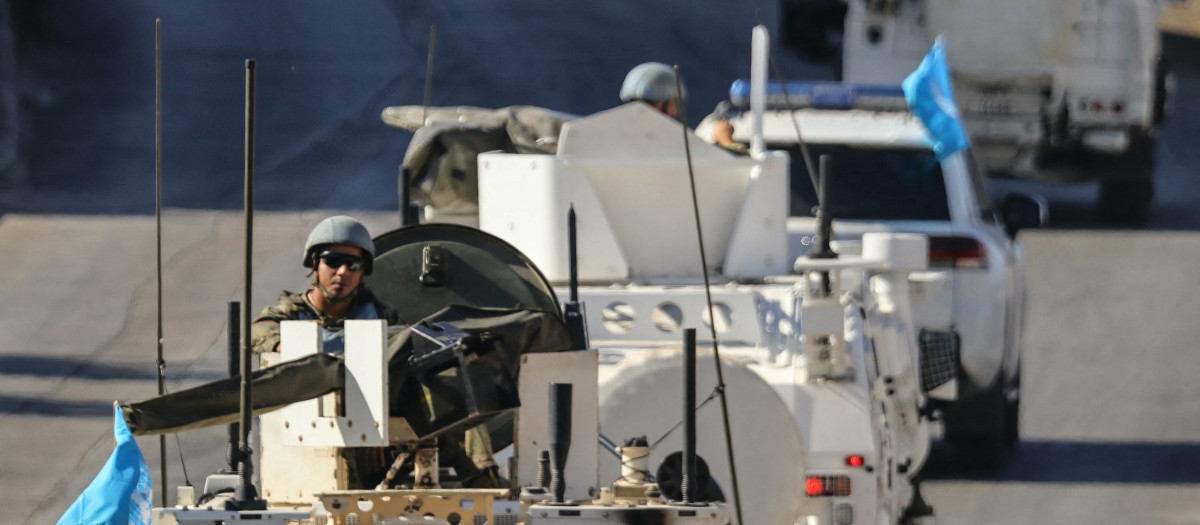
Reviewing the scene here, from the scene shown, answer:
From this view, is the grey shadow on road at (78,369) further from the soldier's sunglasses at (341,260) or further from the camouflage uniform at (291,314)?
the soldier's sunglasses at (341,260)

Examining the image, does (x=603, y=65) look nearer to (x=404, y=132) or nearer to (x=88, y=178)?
(x=404, y=132)

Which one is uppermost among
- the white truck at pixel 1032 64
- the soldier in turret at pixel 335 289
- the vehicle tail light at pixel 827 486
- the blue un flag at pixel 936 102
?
the white truck at pixel 1032 64

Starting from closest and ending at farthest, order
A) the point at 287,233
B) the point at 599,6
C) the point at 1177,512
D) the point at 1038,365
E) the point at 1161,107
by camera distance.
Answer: the point at 1177,512, the point at 1038,365, the point at 287,233, the point at 1161,107, the point at 599,6

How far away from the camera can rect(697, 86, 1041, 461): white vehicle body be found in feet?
44.7

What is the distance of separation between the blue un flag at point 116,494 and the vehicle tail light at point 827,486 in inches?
150

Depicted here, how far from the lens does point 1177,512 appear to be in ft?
42.8

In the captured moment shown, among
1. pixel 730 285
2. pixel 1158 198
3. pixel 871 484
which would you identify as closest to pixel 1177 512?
pixel 730 285

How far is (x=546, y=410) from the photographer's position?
284 inches

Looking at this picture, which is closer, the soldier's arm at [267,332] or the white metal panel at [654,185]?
the soldier's arm at [267,332]

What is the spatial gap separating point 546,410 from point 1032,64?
1656cm

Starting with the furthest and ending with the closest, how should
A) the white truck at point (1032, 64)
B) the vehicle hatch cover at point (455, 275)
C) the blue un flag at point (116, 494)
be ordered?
1. the white truck at point (1032, 64)
2. the vehicle hatch cover at point (455, 275)
3. the blue un flag at point (116, 494)

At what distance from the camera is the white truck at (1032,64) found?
22.8 m

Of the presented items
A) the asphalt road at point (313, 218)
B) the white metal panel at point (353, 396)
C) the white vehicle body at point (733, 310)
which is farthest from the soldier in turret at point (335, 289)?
the asphalt road at point (313, 218)

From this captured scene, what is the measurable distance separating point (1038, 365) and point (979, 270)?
4078 mm
